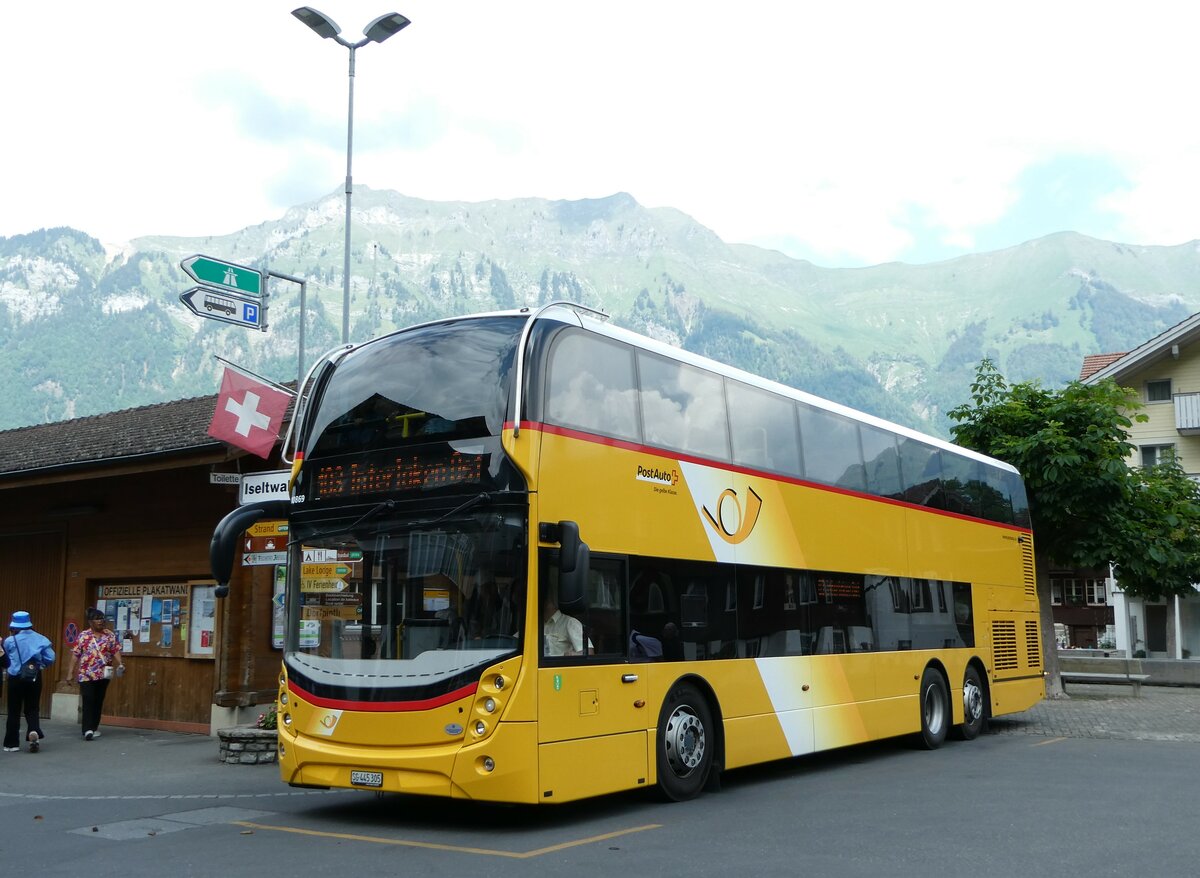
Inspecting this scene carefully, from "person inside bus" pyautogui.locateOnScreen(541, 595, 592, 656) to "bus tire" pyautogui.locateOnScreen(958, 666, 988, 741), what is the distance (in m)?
8.51

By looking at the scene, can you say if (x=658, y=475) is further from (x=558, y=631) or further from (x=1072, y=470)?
(x=1072, y=470)

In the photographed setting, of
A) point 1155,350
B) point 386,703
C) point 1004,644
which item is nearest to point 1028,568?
point 1004,644

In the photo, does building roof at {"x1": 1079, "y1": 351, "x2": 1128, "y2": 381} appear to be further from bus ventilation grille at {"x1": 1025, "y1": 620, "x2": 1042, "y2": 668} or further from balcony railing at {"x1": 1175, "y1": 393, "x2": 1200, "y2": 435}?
bus ventilation grille at {"x1": 1025, "y1": 620, "x2": 1042, "y2": 668}

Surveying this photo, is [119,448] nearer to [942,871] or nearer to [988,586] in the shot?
[988,586]

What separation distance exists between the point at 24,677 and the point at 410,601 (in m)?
8.29

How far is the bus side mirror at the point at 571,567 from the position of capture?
8570 millimetres

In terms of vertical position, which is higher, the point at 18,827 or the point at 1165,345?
the point at 1165,345

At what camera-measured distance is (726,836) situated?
857 centimetres

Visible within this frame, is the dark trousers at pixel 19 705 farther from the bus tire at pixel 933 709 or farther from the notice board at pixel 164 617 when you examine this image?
the bus tire at pixel 933 709

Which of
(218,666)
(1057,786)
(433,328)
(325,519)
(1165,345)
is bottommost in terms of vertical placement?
(1057,786)

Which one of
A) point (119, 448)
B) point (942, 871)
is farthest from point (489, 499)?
point (119, 448)

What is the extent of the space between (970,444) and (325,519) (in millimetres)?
18201

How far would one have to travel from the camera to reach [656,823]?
30.2 feet

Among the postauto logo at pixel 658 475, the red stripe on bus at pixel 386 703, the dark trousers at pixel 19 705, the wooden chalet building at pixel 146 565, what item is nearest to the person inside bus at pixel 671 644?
the postauto logo at pixel 658 475
